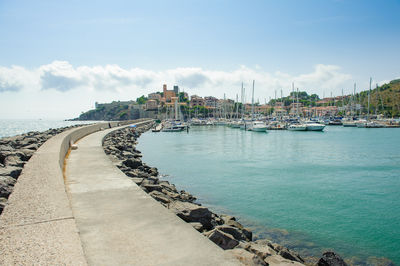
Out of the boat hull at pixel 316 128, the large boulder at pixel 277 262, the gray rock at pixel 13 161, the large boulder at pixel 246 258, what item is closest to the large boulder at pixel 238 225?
the large boulder at pixel 277 262

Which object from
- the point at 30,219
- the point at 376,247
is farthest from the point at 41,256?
the point at 376,247

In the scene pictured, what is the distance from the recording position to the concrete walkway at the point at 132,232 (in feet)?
11.7

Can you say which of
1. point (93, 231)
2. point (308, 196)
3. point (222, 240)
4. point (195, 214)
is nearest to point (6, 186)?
point (93, 231)

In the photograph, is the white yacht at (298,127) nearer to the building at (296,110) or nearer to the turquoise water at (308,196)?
the building at (296,110)

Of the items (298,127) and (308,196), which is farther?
(298,127)

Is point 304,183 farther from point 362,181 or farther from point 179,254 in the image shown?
point 179,254

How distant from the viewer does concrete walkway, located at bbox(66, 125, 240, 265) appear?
356 cm

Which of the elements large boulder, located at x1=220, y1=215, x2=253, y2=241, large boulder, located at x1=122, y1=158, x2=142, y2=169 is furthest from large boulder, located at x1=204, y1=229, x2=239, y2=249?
large boulder, located at x1=122, y1=158, x2=142, y2=169

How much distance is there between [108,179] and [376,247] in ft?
24.4

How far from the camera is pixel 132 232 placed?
4.32m

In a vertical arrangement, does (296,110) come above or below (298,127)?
above

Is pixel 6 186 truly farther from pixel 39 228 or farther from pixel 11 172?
pixel 39 228

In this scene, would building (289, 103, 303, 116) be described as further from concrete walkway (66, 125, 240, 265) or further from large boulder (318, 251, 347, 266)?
concrete walkway (66, 125, 240, 265)

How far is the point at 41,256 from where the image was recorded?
3.31 m
